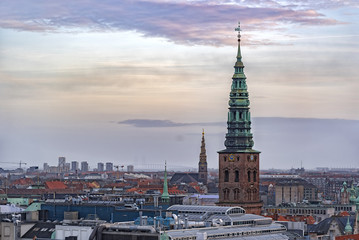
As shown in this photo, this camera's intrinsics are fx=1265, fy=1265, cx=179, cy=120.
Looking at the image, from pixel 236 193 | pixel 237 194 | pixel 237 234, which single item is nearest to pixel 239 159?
pixel 236 193

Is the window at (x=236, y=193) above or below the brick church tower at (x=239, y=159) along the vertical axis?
below

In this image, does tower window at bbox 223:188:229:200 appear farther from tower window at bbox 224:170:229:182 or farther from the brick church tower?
tower window at bbox 224:170:229:182

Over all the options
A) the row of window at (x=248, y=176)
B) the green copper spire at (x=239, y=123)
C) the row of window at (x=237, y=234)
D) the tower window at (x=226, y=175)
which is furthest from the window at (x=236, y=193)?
the row of window at (x=237, y=234)

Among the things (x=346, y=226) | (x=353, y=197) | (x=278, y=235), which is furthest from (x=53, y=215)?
(x=353, y=197)

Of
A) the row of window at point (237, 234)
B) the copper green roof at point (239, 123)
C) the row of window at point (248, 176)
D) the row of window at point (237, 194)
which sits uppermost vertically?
the copper green roof at point (239, 123)

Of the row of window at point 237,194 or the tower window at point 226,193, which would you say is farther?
the tower window at point 226,193

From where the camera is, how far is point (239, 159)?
122750 mm

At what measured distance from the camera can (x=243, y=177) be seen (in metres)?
122

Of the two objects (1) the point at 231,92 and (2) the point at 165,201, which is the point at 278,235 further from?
(2) the point at 165,201

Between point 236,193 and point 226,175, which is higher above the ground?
point 226,175

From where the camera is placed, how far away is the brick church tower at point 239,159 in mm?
121375

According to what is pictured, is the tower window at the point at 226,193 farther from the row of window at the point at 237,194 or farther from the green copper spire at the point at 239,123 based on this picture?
the green copper spire at the point at 239,123

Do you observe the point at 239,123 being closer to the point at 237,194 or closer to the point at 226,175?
the point at 226,175

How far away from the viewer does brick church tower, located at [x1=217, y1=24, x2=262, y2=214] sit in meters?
121
